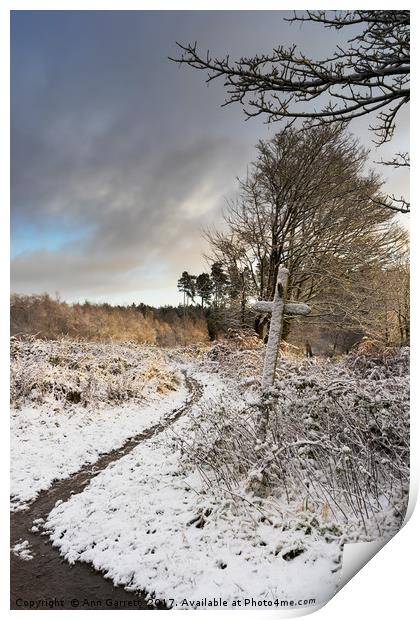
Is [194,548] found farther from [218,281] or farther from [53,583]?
[218,281]

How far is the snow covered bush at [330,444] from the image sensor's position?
2885 mm

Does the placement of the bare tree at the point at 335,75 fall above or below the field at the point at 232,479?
above

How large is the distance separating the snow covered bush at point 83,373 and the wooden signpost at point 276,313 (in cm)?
112

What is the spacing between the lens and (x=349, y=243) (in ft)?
11.6

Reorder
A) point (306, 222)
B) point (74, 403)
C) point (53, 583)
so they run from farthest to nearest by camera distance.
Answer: point (74, 403), point (306, 222), point (53, 583)

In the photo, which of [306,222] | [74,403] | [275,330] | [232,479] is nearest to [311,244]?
[306,222]

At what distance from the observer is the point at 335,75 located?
310 cm

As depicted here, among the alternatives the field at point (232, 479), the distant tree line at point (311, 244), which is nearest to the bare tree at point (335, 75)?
the distant tree line at point (311, 244)

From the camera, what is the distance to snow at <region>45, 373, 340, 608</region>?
2.69 m

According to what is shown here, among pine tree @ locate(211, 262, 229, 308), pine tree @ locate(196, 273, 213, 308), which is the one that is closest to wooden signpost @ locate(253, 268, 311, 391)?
pine tree @ locate(211, 262, 229, 308)

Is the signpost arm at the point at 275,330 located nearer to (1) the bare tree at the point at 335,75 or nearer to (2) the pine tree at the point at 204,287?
(2) the pine tree at the point at 204,287

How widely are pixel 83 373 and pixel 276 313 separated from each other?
326 cm

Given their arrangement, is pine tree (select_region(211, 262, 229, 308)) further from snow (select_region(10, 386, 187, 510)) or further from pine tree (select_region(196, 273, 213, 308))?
snow (select_region(10, 386, 187, 510))
